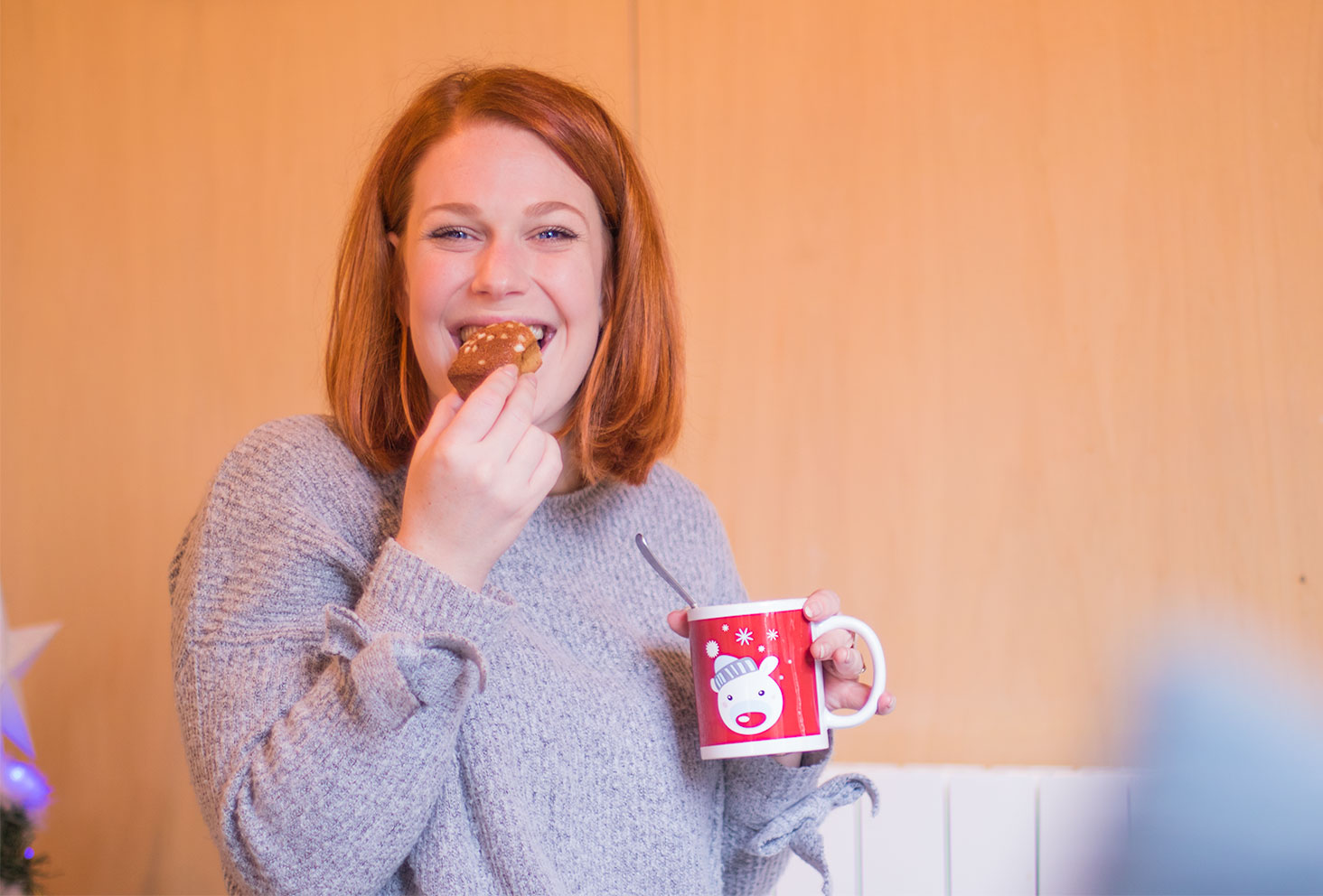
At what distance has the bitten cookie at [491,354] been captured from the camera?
953 mm

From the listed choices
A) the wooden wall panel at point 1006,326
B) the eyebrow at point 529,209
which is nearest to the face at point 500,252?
the eyebrow at point 529,209

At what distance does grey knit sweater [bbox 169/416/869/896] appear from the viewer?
0.76 meters

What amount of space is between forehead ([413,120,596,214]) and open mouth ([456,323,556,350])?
→ 0.12 m

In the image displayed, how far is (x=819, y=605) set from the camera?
872mm

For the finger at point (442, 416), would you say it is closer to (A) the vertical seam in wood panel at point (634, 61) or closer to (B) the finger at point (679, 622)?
(B) the finger at point (679, 622)

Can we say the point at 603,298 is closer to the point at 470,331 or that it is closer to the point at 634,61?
the point at 470,331

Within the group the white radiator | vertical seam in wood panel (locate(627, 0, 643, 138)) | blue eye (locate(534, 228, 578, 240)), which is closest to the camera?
blue eye (locate(534, 228, 578, 240))

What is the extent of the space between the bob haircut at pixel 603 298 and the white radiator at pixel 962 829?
658 millimetres

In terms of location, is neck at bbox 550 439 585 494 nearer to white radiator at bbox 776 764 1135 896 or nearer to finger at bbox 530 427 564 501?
finger at bbox 530 427 564 501

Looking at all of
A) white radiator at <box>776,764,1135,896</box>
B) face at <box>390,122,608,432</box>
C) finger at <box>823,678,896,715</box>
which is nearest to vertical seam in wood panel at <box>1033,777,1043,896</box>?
white radiator at <box>776,764,1135,896</box>

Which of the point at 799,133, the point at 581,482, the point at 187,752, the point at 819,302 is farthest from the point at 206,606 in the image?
the point at 799,133

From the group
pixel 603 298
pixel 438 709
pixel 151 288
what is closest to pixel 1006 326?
pixel 603 298

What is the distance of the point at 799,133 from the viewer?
1.67 meters

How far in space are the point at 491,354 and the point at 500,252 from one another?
11cm
